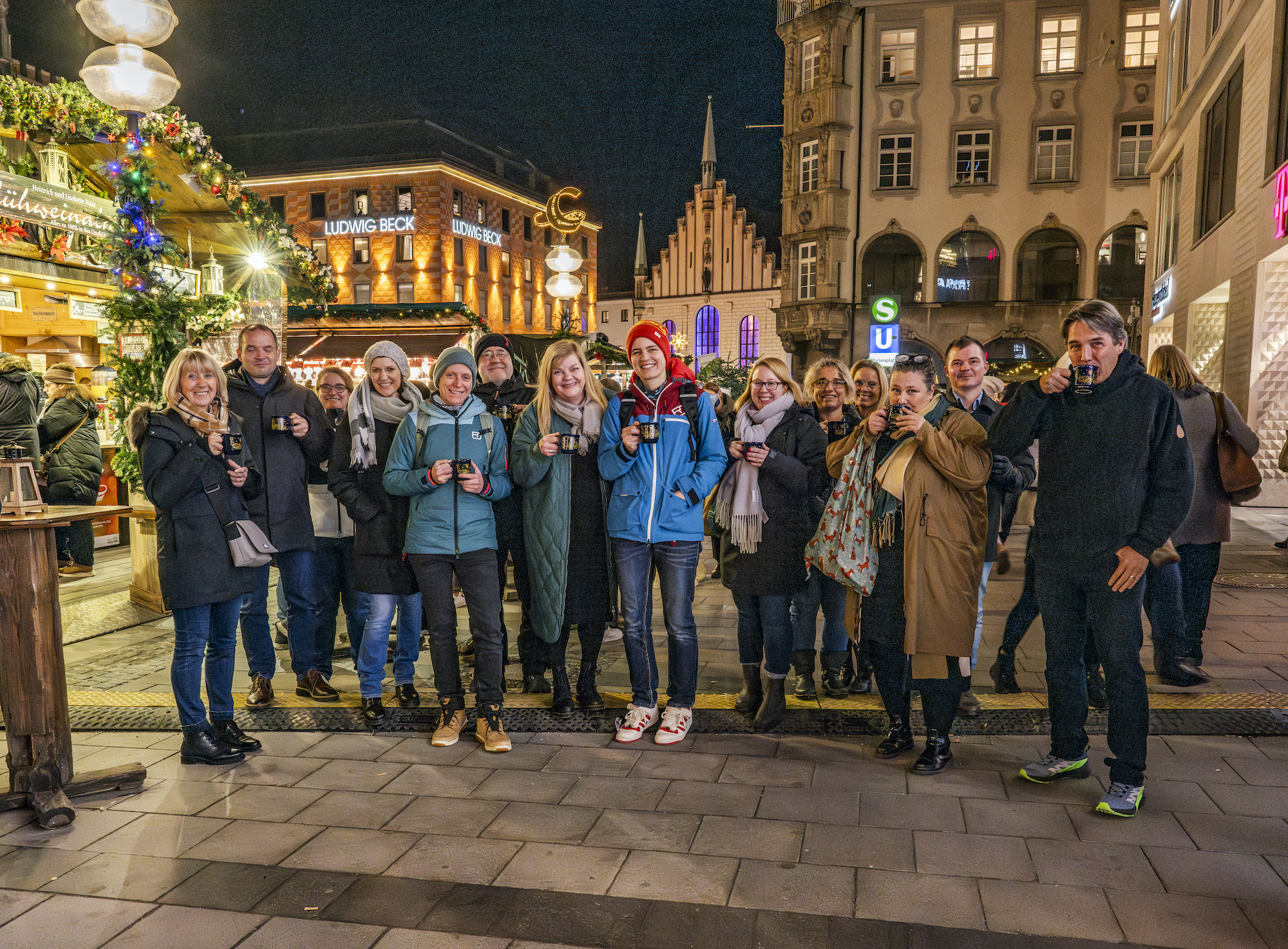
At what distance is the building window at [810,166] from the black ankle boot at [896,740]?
98.0 feet

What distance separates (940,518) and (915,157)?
29.6 metres

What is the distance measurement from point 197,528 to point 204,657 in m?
0.71

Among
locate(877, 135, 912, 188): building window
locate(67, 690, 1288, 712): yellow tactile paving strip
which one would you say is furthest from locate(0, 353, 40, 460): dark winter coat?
locate(877, 135, 912, 188): building window

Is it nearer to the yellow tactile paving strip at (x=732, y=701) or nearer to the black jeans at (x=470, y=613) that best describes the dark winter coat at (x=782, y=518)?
the yellow tactile paving strip at (x=732, y=701)

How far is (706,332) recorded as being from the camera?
72.1 m

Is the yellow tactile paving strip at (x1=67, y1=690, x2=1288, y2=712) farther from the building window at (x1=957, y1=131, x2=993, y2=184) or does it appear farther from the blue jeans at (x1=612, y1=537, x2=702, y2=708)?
the building window at (x1=957, y1=131, x2=993, y2=184)

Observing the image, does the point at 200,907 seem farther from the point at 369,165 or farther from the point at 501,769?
the point at 369,165

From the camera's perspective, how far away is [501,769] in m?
4.07

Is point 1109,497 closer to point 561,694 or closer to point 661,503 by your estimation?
point 661,503

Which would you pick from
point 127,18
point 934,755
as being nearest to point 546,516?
point 934,755

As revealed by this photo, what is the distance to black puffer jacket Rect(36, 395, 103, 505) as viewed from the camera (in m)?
8.79

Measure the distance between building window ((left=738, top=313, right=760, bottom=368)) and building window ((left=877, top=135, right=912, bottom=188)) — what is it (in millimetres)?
38335

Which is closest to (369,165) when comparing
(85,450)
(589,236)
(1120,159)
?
(589,236)

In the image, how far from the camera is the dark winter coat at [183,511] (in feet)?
13.3
